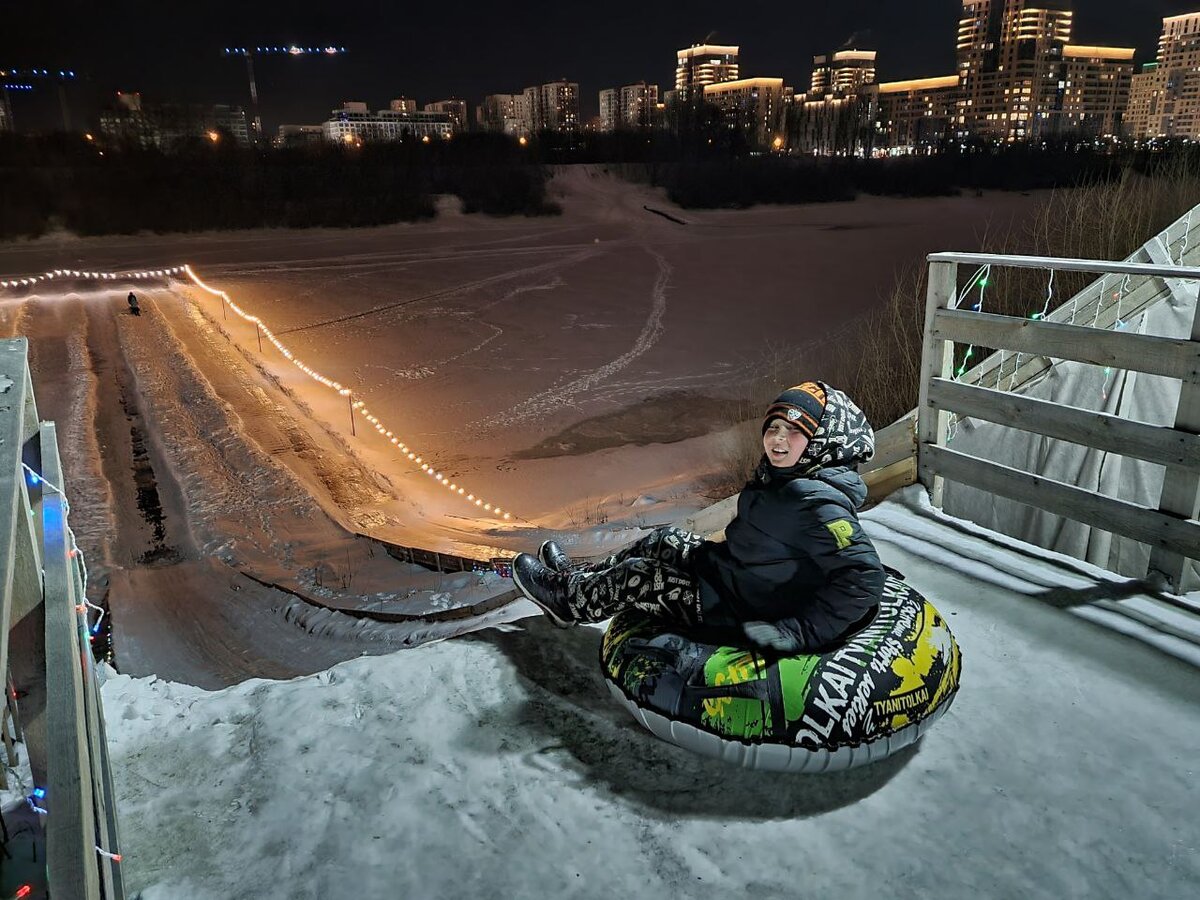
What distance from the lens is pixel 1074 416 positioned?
441cm

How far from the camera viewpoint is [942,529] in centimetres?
522

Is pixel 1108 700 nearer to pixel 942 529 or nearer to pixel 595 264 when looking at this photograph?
pixel 942 529

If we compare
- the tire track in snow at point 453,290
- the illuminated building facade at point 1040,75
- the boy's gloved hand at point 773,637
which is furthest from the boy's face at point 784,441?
the illuminated building facade at point 1040,75

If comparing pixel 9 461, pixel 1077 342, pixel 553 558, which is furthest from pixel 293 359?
pixel 1077 342

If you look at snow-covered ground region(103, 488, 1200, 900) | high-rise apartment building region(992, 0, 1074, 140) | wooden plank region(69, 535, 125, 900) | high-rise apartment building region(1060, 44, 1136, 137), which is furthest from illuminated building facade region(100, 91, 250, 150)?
high-rise apartment building region(1060, 44, 1136, 137)

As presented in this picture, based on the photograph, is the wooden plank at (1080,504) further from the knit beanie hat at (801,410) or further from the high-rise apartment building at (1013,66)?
the high-rise apartment building at (1013,66)

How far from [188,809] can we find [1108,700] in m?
3.66

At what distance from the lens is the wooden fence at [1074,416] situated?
3.98 meters

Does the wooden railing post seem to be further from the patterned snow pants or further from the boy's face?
the patterned snow pants

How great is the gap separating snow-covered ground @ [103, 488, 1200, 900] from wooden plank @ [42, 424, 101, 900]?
2.94ft

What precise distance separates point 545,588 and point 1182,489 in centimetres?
307

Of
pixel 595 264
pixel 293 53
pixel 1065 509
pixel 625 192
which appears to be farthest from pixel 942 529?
pixel 293 53

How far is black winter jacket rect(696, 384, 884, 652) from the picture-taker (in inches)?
124

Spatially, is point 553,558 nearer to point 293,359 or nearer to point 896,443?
point 896,443
